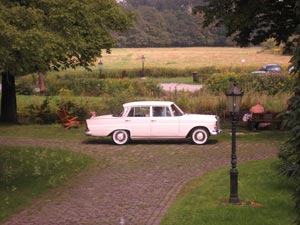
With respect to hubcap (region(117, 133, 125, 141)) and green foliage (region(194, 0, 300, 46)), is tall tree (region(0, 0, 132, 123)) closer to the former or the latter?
hubcap (region(117, 133, 125, 141))

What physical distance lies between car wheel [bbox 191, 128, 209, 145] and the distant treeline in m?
90.4

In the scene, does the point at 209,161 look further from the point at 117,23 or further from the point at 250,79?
the point at 250,79

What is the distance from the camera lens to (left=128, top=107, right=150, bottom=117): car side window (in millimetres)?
19219

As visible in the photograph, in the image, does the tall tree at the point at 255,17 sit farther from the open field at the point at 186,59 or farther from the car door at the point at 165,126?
the open field at the point at 186,59

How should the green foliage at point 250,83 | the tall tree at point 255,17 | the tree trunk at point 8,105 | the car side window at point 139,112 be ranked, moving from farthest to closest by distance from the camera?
the green foliage at point 250,83
the tree trunk at point 8,105
the tall tree at point 255,17
the car side window at point 139,112

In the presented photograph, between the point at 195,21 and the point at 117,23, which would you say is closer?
the point at 117,23

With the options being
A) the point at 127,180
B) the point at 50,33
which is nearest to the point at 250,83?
the point at 50,33

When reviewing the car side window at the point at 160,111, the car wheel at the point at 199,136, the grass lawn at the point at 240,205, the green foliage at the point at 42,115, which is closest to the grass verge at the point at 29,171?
the grass lawn at the point at 240,205

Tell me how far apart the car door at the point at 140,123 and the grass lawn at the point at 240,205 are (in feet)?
18.0

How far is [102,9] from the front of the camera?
22.8 metres

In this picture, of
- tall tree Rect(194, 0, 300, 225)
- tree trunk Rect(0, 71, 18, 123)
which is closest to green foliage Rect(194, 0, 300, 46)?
tall tree Rect(194, 0, 300, 225)

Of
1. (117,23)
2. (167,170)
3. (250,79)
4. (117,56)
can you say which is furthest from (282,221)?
(117,56)

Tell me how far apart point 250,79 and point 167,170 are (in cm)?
2493

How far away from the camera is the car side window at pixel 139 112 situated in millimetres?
19219
